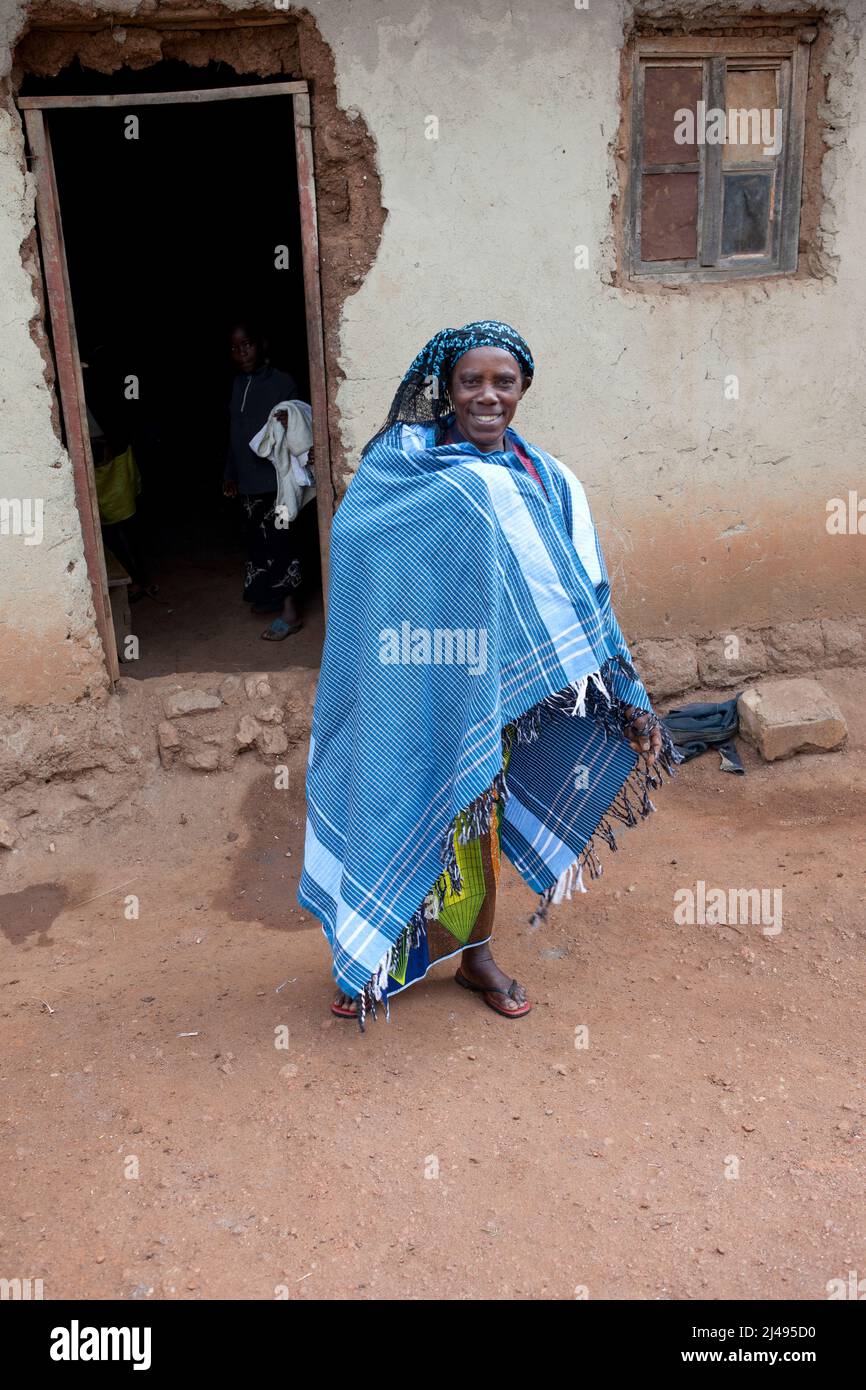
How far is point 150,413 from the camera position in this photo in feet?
30.3

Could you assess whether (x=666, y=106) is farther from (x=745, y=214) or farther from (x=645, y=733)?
(x=645, y=733)

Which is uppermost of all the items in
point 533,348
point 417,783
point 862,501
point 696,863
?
point 533,348

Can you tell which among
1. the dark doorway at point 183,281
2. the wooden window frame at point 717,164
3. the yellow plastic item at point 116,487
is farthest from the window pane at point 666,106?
the yellow plastic item at point 116,487

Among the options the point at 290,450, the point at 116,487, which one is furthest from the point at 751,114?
the point at 116,487

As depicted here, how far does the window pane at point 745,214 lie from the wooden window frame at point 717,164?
31 millimetres

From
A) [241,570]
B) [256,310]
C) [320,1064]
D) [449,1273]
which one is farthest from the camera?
[256,310]

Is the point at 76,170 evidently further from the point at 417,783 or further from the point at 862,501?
the point at 417,783

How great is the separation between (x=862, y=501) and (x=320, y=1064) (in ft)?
11.2

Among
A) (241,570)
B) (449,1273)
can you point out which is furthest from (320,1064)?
(241,570)

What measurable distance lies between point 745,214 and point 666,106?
1.77 feet

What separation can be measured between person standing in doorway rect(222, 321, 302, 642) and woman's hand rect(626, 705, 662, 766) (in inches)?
123

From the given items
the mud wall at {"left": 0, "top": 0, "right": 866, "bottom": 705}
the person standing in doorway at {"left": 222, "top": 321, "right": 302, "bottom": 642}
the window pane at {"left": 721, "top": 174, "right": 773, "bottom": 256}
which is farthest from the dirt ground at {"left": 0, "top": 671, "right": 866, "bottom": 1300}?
the window pane at {"left": 721, "top": 174, "right": 773, "bottom": 256}

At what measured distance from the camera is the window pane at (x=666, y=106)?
4496 mm

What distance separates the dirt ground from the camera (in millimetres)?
2490
